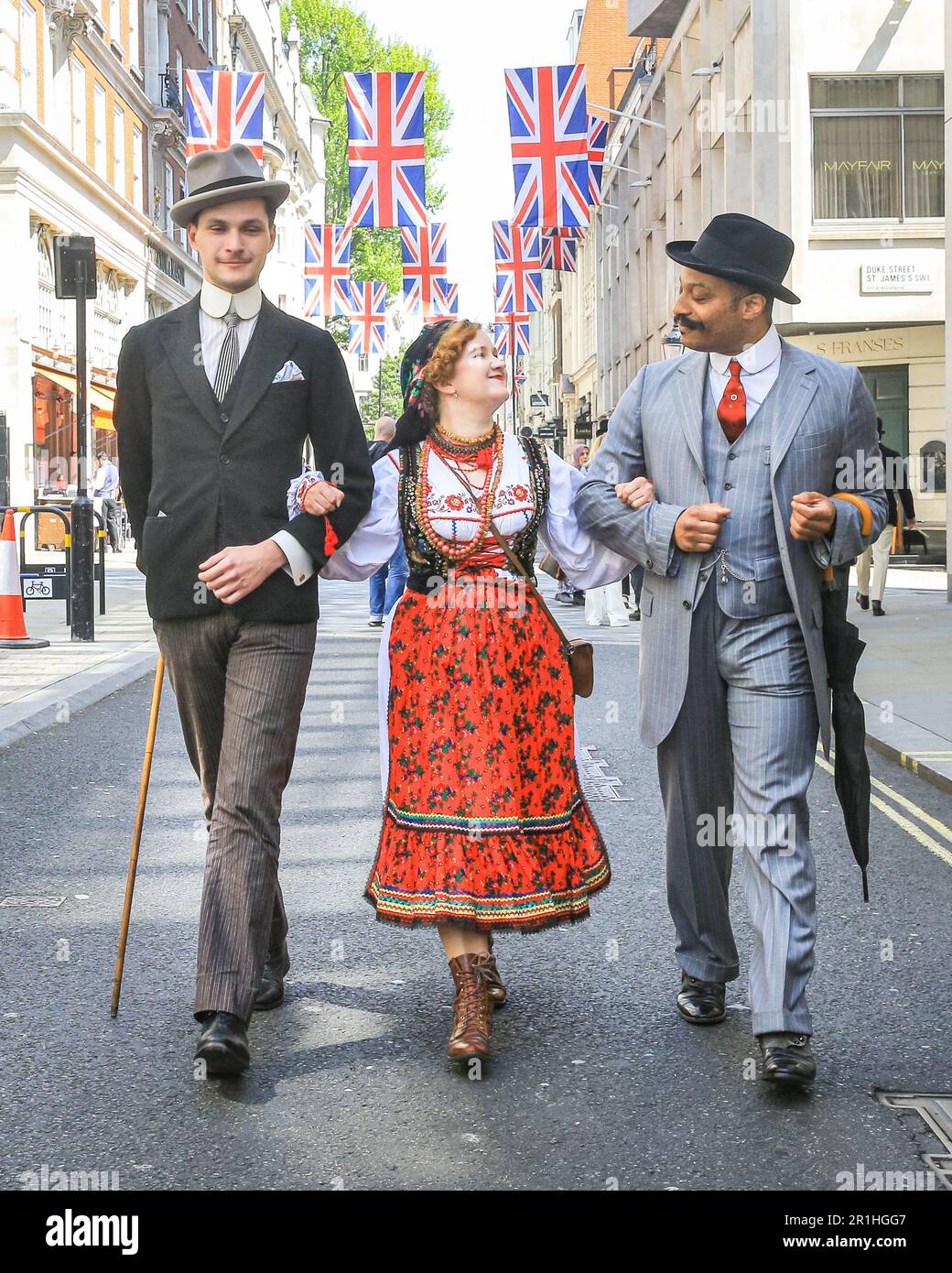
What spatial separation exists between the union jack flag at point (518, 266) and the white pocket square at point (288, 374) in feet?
94.5

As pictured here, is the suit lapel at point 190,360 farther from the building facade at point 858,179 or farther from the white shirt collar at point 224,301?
the building facade at point 858,179

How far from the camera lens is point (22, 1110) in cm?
367

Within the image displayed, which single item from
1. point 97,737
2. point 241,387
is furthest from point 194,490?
point 97,737

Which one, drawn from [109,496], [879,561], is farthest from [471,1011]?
[109,496]

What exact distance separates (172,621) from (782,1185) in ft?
6.64

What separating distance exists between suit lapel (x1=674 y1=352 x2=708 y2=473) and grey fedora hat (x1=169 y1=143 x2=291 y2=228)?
1144 millimetres

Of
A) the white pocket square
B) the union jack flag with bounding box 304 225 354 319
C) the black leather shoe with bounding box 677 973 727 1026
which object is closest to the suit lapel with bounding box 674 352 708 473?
the white pocket square

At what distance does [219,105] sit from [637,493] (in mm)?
21735

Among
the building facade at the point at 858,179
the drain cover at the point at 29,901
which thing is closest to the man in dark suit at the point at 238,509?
the drain cover at the point at 29,901

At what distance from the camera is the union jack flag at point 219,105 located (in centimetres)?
2394

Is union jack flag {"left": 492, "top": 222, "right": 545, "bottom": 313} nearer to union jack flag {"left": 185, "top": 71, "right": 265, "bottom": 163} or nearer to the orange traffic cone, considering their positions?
union jack flag {"left": 185, "top": 71, "right": 265, "bottom": 163}

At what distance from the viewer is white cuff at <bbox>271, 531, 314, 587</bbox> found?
13.1ft

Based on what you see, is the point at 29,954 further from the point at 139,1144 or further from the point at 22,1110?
the point at 139,1144

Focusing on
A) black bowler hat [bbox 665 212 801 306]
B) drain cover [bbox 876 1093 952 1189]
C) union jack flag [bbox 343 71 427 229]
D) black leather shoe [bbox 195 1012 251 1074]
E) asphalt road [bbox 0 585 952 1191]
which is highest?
union jack flag [bbox 343 71 427 229]
